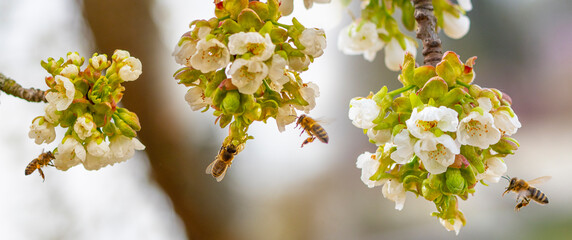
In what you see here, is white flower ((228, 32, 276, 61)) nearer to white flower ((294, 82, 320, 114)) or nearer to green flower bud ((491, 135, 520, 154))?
white flower ((294, 82, 320, 114))

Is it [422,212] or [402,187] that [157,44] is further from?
[422,212]

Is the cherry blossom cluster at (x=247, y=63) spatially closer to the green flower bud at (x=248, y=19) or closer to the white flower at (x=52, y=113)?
the green flower bud at (x=248, y=19)

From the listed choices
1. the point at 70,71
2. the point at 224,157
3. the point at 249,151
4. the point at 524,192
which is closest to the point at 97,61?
the point at 70,71

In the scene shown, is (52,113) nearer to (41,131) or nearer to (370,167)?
(41,131)

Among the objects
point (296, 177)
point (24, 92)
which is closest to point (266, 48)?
point (24, 92)

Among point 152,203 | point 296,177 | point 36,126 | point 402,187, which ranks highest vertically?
point 402,187

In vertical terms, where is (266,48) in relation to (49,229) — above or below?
above
